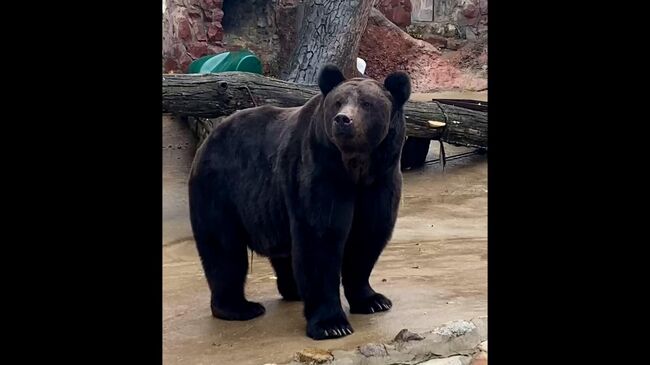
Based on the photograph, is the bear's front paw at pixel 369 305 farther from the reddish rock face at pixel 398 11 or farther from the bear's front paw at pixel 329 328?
the reddish rock face at pixel 398 11

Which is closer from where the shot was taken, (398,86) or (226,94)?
(398,86)

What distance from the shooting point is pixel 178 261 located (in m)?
5.68

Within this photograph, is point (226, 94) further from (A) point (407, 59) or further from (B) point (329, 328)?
(A) point (407, 59)

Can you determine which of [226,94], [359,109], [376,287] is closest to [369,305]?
[376,287]

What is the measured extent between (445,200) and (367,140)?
4.05 m

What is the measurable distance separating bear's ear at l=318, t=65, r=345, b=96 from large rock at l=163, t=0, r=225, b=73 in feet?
23.8

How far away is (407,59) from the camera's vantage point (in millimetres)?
12469

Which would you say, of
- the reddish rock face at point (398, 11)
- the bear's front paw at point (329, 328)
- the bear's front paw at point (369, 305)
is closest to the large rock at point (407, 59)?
the reddish rock face at point (398, 11)

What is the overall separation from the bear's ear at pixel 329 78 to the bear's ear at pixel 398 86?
21cm

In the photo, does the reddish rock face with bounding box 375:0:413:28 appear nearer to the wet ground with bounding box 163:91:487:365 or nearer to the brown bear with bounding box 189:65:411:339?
the wet ground with bounding box 163:91:487:365

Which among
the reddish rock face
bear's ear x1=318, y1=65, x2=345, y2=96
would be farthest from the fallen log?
the reddish rock face

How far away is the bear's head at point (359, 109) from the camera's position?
354cm

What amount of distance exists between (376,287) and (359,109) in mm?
1275
